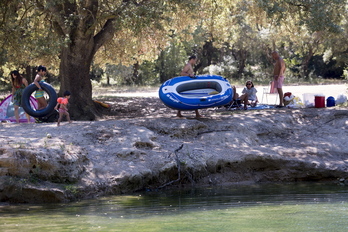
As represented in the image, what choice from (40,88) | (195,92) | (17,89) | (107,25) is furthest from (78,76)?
(195,92)

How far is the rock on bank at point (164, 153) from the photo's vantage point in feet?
33.6

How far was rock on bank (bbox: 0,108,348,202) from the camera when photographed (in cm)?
1025

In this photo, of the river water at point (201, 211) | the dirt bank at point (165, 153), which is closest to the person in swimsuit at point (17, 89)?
the dirt bank at point (165, 153)

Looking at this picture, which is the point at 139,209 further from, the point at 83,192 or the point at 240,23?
the point at 240,23

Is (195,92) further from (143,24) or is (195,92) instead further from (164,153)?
(164,153)

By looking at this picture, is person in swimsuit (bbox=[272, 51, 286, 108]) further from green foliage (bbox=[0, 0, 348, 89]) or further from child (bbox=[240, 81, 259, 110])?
green foliage (bbox=[0, 0, 348, 89])

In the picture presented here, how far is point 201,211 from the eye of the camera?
8.80 meters

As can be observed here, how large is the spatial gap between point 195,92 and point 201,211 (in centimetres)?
688

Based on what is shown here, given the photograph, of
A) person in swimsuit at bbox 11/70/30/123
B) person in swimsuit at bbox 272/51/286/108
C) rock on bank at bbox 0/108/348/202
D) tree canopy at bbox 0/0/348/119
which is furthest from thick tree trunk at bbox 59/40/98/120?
person in swimsuit at bbox 272/51/286/108

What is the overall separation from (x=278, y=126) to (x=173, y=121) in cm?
277

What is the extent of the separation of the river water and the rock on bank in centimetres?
45

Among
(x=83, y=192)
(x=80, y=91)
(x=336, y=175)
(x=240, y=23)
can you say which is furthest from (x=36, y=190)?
(x=240, y=23)

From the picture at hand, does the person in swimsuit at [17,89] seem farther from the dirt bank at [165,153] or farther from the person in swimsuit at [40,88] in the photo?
the dirt bank at [165,153]

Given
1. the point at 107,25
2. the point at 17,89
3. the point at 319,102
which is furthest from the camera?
the point at 107,25
